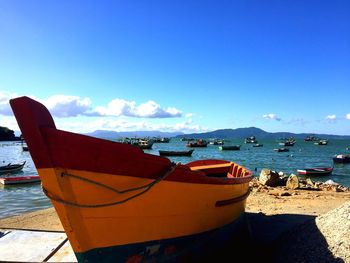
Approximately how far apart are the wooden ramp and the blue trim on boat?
5.08ft

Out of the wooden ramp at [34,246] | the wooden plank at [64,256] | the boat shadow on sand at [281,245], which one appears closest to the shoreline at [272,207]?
the boat shadow on sand at [281,245]

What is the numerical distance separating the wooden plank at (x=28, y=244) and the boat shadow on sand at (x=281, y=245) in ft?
9.93

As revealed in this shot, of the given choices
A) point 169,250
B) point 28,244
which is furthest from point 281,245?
point 28,244

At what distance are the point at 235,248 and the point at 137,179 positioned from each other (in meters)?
3.95

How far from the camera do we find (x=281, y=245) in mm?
7582

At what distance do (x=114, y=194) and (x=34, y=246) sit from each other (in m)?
3.11

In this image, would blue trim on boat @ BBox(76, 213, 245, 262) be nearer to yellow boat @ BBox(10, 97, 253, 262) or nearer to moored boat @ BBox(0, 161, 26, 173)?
yellow boat @ BBox(10, 97, 253, 262)

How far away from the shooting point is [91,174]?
15.1ft

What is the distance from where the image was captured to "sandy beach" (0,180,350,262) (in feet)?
24.7

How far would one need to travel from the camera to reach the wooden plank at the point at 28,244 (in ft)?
20.3

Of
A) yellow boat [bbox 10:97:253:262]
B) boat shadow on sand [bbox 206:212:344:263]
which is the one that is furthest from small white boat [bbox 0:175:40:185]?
yellow boat [bbox 10:97:253:262]

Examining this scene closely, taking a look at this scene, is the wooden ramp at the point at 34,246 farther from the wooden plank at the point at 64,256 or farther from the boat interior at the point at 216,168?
the boat interior at the point at 216,168

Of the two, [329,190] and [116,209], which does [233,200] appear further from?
[329,190]

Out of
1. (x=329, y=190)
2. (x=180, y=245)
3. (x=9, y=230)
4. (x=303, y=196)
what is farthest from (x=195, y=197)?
(x=329, y=190)
